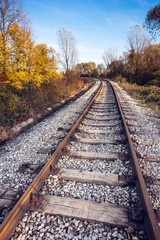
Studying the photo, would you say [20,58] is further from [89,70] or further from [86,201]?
[89,70]

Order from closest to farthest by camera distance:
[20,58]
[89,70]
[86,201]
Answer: [86,201]
[20,58]
[89,70]

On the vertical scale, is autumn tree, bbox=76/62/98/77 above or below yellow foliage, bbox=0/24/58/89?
above

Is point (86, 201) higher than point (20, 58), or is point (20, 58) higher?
point (20, 58)

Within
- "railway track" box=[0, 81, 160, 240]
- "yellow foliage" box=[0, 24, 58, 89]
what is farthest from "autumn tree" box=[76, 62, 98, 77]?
"railway track" box=[0, 81, 160, 240]

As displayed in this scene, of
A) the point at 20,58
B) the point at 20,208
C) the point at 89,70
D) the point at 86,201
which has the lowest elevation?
the point at 86,201

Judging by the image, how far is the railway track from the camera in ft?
5.45

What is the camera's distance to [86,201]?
2021 millimetres

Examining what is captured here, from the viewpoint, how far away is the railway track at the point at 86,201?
166cm

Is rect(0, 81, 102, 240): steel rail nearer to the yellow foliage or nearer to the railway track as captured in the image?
the railway track

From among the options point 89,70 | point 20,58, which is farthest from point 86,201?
point 89,70

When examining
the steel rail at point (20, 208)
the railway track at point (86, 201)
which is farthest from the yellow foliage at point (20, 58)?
the steel rail at point (20, 208)

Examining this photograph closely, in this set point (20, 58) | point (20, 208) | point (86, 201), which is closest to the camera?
point (20, 208)

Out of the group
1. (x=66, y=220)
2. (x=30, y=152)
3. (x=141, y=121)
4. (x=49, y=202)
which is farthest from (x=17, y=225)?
(x=141, y=121)

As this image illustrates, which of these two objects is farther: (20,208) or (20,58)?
(20,58)
